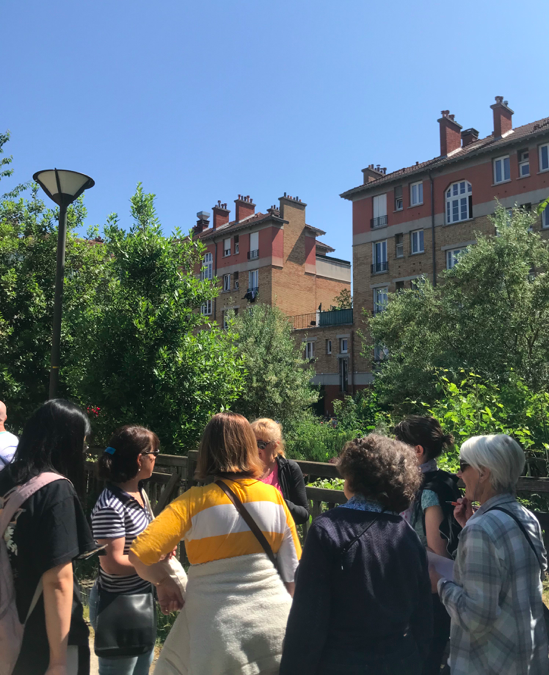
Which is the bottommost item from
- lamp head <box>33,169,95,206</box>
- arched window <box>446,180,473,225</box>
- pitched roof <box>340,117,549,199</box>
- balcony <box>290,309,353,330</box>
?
lamp head <box>33,169,95,206</box>

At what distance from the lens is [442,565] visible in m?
2.61

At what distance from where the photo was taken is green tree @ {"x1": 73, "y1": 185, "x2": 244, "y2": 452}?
760 centimetres

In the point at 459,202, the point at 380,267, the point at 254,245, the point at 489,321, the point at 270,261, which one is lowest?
the point at 489,321

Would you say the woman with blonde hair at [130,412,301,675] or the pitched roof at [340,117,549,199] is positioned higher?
the pitched roof at [340,117,549,199]

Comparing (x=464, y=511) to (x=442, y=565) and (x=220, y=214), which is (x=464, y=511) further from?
(x=220, y=214)

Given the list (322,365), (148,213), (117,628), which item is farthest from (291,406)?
(117,628)

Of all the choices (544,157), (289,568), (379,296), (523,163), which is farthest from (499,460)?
(379,296)

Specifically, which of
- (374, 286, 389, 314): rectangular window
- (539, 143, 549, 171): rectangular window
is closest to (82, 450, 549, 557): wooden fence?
(539, 143, 549, 171): rectangular window

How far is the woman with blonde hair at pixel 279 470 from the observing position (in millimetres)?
3920

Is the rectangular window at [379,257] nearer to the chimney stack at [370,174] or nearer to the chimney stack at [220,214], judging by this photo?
the chimney stack at [370,174]

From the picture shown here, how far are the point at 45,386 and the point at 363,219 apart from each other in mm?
32167

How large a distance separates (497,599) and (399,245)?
36017mm

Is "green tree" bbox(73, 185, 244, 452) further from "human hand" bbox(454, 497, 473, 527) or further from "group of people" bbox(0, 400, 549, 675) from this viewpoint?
"human hand" bbox(454, 497, 473, 527)

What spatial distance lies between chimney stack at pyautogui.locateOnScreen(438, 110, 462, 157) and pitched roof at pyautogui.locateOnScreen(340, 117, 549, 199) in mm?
478
